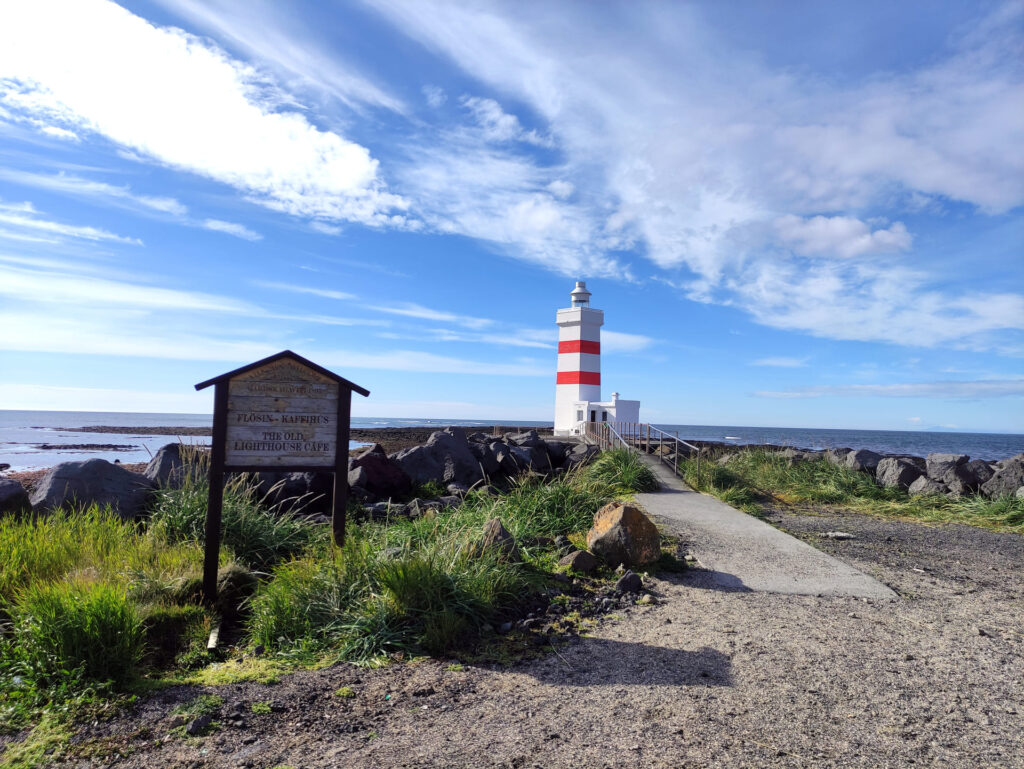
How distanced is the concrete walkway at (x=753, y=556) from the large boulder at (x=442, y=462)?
324 cm

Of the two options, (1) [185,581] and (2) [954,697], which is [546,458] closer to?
(1) [185,581]

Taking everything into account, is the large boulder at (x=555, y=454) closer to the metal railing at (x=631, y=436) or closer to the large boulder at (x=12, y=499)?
the metal railing at (x=631, y=436)

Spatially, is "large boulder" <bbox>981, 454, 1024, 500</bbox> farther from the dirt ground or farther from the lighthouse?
the lighthouse

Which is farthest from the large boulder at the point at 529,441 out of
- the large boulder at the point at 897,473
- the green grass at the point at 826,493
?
the large boulder at the point at 897,473

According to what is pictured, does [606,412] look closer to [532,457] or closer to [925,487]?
[532,457]

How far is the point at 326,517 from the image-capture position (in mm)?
8562

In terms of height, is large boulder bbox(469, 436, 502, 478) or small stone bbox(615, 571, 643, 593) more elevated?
large boulder bbox(469, 436, 502, 478)

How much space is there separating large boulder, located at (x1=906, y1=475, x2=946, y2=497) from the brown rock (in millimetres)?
9504

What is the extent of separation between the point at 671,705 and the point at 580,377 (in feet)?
64.3

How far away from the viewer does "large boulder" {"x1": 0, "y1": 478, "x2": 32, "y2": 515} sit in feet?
23.5

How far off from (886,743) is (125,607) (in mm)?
4240

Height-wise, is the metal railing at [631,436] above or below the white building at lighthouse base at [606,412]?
below

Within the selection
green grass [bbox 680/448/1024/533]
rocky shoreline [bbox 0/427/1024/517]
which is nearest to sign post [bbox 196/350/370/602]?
rocky shoreline [bbox 0/427/1024/517]

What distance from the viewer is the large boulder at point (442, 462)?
11469 mm
